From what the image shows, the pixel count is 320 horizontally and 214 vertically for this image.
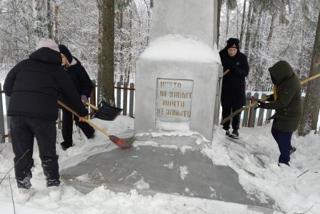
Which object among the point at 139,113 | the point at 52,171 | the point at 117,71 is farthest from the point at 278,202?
the point at 117,71

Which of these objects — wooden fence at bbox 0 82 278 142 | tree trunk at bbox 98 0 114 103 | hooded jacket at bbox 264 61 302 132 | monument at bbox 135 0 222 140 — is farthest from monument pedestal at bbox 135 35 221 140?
wooden fence at bbox 0 82 278 142

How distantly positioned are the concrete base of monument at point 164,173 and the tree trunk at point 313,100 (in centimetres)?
324

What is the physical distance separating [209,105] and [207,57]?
61 cm

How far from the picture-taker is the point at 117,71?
19625 mm

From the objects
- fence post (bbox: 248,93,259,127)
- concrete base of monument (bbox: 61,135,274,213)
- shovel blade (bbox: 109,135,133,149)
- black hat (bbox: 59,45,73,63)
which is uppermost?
black hat (bbox: 59,45,73,63)

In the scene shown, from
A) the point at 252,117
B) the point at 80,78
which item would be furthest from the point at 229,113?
the point at 80,78

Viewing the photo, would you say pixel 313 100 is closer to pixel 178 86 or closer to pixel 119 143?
pixel 178 86

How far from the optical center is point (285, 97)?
473 cm

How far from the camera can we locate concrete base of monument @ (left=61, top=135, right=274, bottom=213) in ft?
12.2

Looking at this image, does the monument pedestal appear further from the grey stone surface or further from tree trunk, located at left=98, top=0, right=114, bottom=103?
tree trunk, located at left=98, top=0, right=114, bottom=103

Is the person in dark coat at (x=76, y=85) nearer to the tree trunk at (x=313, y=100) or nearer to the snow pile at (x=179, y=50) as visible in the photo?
the snow pile at (x=179, y=50)

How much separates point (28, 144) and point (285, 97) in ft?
10.9

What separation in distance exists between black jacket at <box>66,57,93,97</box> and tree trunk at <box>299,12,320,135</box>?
4.11m

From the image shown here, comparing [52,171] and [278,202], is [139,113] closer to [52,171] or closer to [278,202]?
[52,171]
